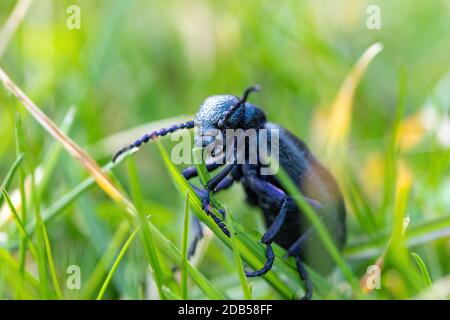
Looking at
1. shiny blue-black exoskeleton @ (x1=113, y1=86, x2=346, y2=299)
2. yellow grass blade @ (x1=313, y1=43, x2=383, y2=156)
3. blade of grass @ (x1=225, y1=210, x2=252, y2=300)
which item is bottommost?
blade of grass @ (x1=225, y1=210, x2=252, y2=300)

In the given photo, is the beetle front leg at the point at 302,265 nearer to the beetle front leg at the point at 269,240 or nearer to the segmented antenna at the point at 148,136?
the beetle front leg at the point at 269,240

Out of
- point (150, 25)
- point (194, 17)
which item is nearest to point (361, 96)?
point (194, 17)

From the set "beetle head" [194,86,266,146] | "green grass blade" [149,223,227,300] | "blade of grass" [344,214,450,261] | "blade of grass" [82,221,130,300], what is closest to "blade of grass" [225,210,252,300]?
"green grass blade" [149,223,227,300]

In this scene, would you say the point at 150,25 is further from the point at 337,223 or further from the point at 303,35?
the point at 337,223

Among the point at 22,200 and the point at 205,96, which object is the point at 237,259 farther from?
the point at 205,96

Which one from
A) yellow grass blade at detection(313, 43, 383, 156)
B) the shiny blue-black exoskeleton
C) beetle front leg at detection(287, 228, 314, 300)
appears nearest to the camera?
beetle front leg at detection(287, 228, 314, 300)

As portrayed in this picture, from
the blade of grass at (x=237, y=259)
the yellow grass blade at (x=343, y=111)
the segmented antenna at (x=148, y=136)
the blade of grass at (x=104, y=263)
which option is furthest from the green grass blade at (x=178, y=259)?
the yellow grass blade at (x=343, y=111)

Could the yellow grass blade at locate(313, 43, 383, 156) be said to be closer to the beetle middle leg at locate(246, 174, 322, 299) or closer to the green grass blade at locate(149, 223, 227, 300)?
the beetle middle leg at locate(246, 174, 322, 299)
